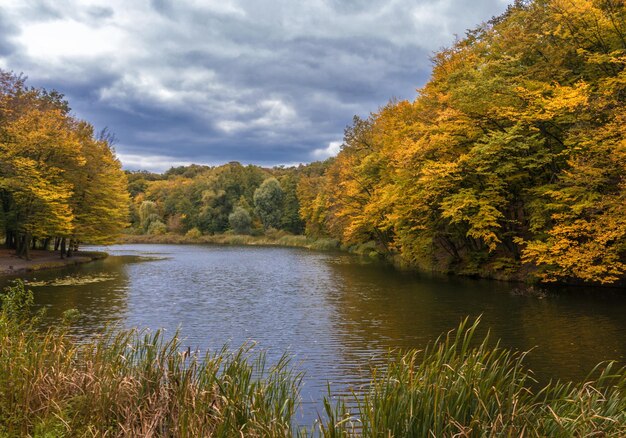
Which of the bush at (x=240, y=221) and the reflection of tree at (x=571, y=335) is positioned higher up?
the bush at (x=240, y=221)

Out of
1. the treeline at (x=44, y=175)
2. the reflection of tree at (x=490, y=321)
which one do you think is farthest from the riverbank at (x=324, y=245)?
the treeline at (x=44, y=175)

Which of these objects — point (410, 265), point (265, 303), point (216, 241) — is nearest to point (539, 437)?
point (265, 303)

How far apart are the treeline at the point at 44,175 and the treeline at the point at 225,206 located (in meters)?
47.7

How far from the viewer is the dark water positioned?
1183 cm

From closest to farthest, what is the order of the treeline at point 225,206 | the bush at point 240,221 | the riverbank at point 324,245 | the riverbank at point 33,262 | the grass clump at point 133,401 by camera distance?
the grass clump at point 133,401, the riverbank at point 324,245, the riverbank at point 33,262, the bush at point 240,221, the treeline at point 225,206

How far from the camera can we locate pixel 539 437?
4.71 metres

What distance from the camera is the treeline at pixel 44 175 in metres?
32.1

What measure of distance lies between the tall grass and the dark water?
304 centimetres

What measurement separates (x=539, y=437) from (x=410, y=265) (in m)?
34.4

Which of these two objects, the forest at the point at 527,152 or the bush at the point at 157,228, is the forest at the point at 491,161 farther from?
the bush at the point at 157,228

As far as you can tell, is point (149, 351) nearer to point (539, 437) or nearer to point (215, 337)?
point (539, 437)

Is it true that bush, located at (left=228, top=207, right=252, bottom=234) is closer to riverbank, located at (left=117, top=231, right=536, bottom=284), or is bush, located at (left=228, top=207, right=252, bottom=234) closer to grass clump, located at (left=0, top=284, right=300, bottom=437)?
riverbank, located at (left=117, top=231, right=536, bottom=284)

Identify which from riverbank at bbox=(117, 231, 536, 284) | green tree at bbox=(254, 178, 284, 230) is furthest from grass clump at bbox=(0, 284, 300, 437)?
green tree at bbox=(254, 178, 284, 230)

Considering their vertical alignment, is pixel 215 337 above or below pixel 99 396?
below
